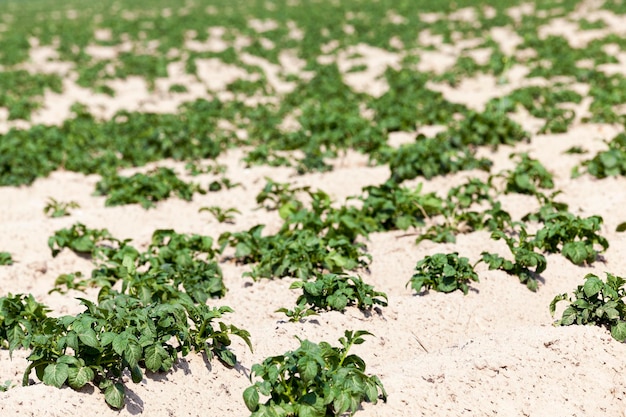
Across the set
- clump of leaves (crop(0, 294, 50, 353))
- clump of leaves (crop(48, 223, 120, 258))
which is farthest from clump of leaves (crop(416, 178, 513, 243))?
clump of leaves (crop(0, 294, 50, 353))

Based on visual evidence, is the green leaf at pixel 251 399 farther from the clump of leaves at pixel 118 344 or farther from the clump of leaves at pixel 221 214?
the clump of leaves at pixel 221 214

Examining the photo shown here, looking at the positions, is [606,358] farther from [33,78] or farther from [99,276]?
[33,78]

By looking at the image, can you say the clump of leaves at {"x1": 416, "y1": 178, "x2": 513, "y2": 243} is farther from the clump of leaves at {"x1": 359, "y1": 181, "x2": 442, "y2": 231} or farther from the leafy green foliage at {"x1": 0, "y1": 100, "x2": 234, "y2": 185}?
the leafy green foliage at {"x1": 0, "y1": 100, "x2": 234, "y2": 185}

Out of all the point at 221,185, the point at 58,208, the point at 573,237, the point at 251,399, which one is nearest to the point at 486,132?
the point at 221,185

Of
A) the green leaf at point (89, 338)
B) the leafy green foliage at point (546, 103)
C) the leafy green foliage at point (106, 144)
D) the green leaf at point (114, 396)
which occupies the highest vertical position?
A: the green leaf at point (89, 338)

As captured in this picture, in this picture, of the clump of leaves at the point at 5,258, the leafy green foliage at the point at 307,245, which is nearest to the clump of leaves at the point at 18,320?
the clump of leaves at the point at 5,258

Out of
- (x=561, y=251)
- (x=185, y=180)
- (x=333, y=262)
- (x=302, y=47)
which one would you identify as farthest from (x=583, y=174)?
(x=302, y=47)

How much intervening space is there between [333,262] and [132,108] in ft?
35.8

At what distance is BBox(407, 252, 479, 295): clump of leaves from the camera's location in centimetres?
648

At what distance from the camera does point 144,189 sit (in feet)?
32.6

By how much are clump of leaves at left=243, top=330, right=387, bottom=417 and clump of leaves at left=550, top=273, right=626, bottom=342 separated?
1949 mm

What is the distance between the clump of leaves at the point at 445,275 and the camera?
648 centimetres

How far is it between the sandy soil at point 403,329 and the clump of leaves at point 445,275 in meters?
0.10

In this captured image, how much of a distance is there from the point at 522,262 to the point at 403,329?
1.49m
